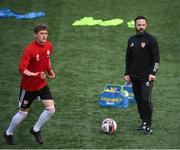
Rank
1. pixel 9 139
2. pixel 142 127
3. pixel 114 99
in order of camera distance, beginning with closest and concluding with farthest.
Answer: pixel 9 139 < pixel 142 127 < pixel 114 99

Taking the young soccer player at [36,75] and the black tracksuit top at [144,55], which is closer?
the young soccer player at [36,75]

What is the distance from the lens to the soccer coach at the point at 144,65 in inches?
400

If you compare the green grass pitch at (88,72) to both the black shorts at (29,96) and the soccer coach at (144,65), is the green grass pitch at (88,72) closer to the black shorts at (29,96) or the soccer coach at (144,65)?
the soccer coach at (144,65)

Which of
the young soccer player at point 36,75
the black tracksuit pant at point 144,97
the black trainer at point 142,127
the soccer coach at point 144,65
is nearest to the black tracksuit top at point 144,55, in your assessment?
the soccer coach at point 144,65

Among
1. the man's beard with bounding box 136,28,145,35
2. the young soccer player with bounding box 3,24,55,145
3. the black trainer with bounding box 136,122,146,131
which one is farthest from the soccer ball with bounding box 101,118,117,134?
the man's beard with bounding box 136,28,145,35

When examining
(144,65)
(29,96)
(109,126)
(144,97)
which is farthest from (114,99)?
(29,96)

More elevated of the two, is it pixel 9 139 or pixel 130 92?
pixel 130 92

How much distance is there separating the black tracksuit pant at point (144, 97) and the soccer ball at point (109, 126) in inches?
24.7

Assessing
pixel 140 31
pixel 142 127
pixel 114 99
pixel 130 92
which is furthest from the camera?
pixel 130 92

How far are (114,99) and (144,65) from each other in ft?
6.33

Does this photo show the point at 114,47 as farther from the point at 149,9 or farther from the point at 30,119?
Answer: the point at 30,119

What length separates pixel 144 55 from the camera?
1027cm

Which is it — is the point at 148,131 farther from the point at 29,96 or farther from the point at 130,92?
the point at 29,96

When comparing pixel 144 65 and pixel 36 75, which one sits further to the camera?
pixel 144 65
